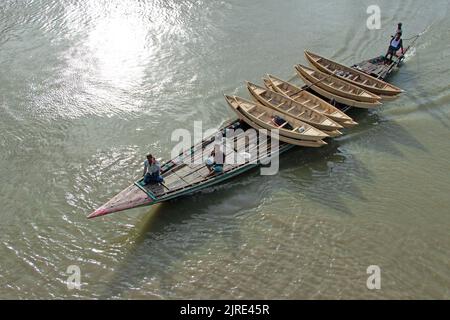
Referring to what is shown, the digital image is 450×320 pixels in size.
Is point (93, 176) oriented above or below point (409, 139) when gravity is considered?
below

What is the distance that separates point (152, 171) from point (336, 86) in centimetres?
1044

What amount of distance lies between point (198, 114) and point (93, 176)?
18.7 feet

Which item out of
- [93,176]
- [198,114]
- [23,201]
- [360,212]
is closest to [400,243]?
[360,212]

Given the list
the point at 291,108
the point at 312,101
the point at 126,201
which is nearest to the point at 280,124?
the point at 291,108

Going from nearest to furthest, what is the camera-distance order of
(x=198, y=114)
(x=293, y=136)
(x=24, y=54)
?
(x=293, y=136) < (x=198, y=114) < (x=24, y=54)

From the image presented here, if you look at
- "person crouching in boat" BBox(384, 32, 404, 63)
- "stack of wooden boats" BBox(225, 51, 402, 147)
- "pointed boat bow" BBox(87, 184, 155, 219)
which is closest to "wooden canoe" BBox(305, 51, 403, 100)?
"stack of wooden boats" BBox(225, 51, 402, 147)

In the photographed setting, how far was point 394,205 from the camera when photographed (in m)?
15.4

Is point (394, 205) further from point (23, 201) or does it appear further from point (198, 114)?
point (23, 201)

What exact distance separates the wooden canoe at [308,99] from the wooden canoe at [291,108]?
1.13 feet

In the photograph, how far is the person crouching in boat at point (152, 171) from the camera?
14065mm

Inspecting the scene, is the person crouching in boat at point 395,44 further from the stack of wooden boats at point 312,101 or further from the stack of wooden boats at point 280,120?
the stack of wooden boats at point 312,101

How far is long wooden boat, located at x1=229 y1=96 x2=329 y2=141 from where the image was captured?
16.3m

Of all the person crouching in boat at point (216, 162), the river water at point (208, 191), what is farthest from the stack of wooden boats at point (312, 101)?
the person crouching in boat at point (216, 162)

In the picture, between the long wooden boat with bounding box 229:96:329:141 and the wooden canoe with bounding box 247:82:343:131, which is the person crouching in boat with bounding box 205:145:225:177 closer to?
the long wooden boat with bounding box 229:96:329:141
